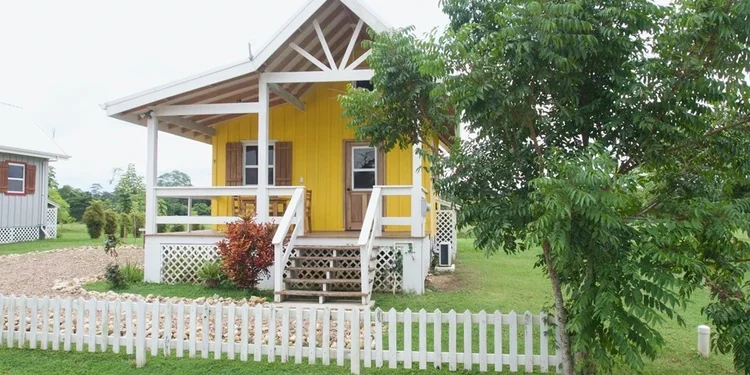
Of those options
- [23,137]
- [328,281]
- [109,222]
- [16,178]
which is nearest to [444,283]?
[328,281]

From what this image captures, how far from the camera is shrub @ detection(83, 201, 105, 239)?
22375 mm

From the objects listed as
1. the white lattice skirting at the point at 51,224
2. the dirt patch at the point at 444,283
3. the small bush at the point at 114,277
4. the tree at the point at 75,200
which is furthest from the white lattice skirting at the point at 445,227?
the tree at the point at 75,200

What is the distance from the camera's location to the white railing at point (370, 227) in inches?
305

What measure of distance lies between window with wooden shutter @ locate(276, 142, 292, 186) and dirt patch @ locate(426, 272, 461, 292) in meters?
4.03

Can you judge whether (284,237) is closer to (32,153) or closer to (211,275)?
(211,275)

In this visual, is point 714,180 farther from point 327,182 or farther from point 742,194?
point 327,182

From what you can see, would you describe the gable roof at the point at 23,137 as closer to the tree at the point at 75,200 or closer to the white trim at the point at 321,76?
the white trim at the point at 321,76

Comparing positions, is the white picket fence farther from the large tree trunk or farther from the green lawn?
the large tree trunk

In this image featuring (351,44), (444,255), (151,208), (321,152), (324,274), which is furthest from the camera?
(444,255)

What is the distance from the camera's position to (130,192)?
107ft

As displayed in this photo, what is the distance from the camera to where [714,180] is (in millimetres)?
4055

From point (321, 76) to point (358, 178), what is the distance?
2.99 m

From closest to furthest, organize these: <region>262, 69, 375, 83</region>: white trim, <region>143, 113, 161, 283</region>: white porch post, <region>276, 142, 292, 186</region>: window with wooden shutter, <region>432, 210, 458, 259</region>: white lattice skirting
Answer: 1. <region>262, 69, 375, 83</region>: white trim
2. <region>143, 113, 161, 283</region>: white porch post
3. <region>276, 142, 292, 186</region>: window with wooden shutter
4. <region>432, 210, 458, 259</region>: white lattice skirting

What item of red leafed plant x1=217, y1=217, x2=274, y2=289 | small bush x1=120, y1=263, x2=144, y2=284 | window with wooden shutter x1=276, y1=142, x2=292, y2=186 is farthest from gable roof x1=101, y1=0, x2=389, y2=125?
small bush x1=120, y1=263, x2=144, y2=284
